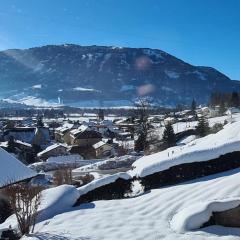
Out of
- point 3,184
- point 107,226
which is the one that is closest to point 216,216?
point 107,226

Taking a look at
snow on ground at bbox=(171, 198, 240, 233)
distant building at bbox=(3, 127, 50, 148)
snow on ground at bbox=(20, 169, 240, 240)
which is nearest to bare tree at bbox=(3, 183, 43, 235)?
snow on ground at bbox=(20, 169, 240, 240)

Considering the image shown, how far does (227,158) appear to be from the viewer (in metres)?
19.5

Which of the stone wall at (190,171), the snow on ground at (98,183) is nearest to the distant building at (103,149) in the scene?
the snow on ground at (98,183)

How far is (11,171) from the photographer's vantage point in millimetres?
23234

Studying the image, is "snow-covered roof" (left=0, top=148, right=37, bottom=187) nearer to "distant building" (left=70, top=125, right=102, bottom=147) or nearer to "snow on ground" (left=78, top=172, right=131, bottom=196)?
"snow on ground" (left=78, top=172, right=131, bottom=196)

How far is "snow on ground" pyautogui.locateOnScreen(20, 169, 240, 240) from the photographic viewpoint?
13703 mm

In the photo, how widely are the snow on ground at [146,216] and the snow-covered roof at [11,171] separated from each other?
19.0ft

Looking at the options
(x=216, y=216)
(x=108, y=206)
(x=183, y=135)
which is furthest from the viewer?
(x=183, y=135)

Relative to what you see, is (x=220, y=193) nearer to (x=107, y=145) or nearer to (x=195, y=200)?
(x=195, y=200)

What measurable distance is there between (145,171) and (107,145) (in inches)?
2273

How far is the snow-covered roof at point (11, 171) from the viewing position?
73.0ft

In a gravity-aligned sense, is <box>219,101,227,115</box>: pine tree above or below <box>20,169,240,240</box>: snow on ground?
above

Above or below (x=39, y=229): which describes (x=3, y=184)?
above

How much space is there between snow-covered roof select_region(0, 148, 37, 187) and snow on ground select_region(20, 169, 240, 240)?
578 cm
